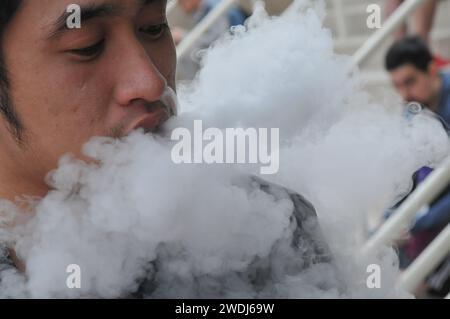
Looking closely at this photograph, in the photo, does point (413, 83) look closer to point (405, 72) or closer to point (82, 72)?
point (405, 72)

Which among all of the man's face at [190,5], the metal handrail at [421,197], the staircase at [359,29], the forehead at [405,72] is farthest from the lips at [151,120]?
the man's face at [190,5]

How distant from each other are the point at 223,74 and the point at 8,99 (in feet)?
0.90

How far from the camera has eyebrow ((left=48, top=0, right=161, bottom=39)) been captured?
0.83 m

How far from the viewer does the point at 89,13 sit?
2.73 feet

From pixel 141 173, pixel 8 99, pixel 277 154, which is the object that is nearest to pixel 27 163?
pixel 8 99

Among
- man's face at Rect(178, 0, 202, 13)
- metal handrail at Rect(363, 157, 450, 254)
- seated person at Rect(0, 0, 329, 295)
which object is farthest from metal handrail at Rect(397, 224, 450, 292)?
man's face at Rect(178, 0, 202, 13)

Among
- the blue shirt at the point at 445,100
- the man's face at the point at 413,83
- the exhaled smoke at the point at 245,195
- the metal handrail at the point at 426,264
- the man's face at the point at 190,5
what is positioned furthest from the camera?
the man's face at the point at 190,5

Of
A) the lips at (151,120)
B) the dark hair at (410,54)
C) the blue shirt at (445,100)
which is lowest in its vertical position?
the lips at (151,120)

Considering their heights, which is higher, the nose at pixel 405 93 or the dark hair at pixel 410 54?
the dark hair at pixel 410 54

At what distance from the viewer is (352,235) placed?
40.8 inches

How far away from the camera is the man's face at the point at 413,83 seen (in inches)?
89.3

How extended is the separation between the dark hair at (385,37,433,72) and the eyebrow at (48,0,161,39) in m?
1.66

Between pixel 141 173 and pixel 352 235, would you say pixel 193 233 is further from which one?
pixel 352 235

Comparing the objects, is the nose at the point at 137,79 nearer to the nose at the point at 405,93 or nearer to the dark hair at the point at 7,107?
the dark hair at the point at 7,107
